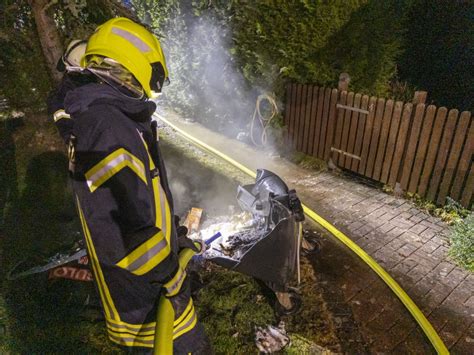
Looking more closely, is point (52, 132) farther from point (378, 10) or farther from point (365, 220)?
point (378, 10)

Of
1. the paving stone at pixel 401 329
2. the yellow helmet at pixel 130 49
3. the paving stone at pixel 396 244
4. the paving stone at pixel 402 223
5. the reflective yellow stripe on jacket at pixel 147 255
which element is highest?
the yellow helmet at pixel 130 49

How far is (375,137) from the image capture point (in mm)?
5703

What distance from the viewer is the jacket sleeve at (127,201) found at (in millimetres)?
1596

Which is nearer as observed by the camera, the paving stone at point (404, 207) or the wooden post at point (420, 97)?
the wooden post at point (420, 97)

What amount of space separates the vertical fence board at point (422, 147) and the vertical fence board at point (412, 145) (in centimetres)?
6

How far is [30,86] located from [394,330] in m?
5.40

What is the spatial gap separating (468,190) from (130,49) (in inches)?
198

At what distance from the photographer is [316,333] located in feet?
10.0

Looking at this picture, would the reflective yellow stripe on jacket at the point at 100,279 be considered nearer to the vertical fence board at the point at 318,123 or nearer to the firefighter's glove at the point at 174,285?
the firefighter's glove at the point at 174,285

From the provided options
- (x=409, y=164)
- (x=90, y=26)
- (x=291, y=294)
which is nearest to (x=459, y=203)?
(x=409, y=164)

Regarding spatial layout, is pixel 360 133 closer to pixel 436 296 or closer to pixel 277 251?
pixel 436 296

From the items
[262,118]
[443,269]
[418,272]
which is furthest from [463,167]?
[262,118]

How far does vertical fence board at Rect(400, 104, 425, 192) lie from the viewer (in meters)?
5.02

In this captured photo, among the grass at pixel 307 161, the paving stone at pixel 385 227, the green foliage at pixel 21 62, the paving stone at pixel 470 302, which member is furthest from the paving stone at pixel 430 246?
the green foliage at pixel 21 62
